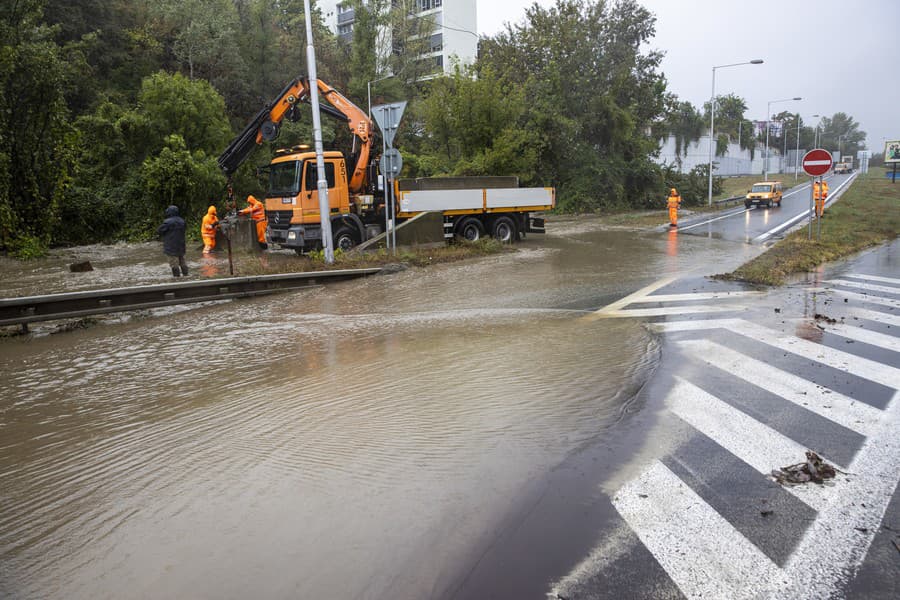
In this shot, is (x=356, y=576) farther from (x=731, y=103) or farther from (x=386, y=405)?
(x=731, y=103)

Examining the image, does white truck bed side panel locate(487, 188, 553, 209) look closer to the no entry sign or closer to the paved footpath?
the no entry sign

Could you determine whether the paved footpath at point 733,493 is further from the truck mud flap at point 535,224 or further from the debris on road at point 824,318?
the truck mud flap at point 535,224

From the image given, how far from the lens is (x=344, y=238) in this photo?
1747 cm

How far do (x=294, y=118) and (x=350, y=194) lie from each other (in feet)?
10.2

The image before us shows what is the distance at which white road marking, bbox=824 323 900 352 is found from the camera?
7.17 metres

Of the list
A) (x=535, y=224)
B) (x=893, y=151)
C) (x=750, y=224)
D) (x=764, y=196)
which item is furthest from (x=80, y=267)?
(x=893, y=151)

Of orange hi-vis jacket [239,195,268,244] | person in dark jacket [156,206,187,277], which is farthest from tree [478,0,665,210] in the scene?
person in dark jacket [156,206,187,277]

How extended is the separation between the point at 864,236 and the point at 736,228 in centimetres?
634

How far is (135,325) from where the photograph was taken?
9242mm

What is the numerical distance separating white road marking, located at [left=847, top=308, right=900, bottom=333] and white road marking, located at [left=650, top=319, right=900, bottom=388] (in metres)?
1.80

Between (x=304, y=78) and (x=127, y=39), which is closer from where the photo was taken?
(x=304, y=78)

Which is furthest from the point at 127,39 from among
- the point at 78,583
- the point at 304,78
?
the point at 78,583

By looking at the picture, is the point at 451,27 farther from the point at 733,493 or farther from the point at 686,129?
the point at 733,493

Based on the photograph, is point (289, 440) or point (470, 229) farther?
point (470, 229)
